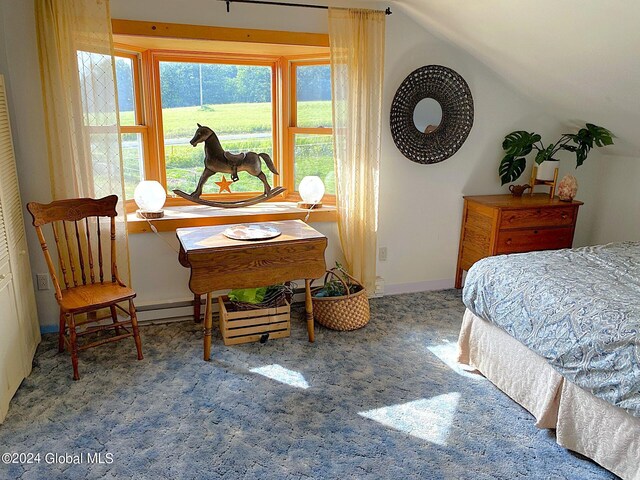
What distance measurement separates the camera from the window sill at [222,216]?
3.03 meters

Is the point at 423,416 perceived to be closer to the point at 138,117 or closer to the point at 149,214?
the point at 149,214

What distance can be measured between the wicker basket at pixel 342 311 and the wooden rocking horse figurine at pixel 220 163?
92 centimetres

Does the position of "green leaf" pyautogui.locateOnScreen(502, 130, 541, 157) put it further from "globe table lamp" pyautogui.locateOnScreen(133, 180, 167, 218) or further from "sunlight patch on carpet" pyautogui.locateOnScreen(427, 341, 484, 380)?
"globe table lamp" pyautogui.locateOnScreen(133, 180, 167, 218)

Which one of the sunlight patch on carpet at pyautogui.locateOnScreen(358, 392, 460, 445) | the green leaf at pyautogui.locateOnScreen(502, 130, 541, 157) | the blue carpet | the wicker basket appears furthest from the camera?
the green leaf at pyautogui.locateOnScreen(502, 130, 541, 157)

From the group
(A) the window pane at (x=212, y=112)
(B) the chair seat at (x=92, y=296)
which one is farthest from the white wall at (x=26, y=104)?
(A) the window pane at (x=212, y=112)

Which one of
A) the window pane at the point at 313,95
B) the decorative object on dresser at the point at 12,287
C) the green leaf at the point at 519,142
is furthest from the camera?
the green leaf at the point at 519,142

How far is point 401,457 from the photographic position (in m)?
1.95

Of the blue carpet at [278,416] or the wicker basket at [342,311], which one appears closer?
the blue carpet at [278,416]

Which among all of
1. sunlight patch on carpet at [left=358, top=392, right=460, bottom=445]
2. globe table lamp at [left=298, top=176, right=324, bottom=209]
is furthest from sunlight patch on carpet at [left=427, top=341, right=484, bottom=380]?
globe table lamp at [left=298, top=176, right=324, bottom=209]

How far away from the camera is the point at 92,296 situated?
253cm

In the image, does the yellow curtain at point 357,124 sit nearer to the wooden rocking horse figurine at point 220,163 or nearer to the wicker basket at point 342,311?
the wicker basket at point 342,311

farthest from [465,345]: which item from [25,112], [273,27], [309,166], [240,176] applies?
[25,112]

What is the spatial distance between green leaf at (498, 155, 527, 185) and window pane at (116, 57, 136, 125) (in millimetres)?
A: 2749

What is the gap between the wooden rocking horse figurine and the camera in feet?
10.5
